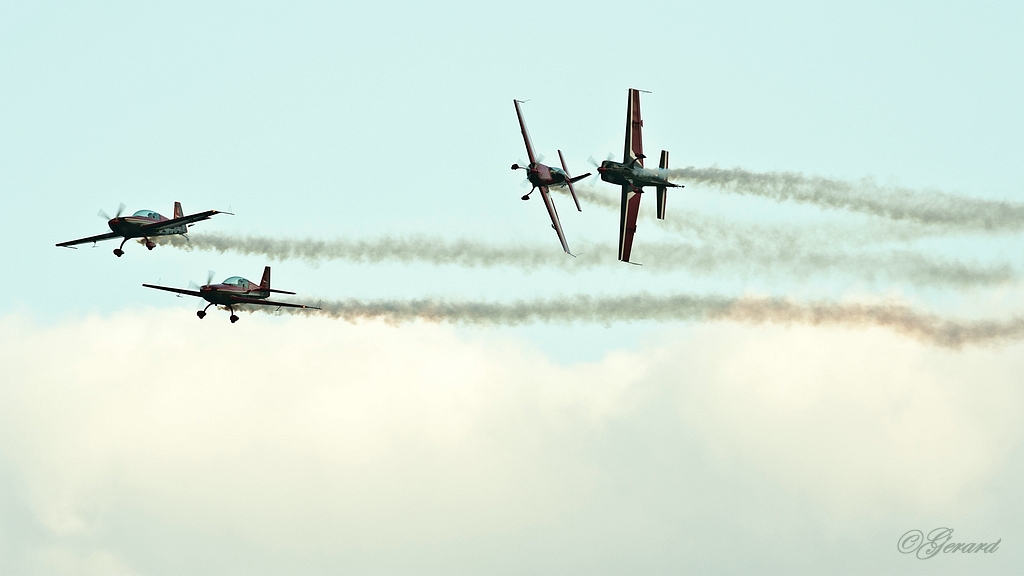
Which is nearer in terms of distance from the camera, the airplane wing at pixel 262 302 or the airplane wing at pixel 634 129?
the airplane wing at pixel 262 302

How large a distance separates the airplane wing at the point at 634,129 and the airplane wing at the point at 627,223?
343cm

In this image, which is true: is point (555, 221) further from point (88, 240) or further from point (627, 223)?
point (88, 240)

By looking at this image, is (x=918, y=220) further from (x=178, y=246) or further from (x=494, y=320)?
(x=178, y=246)

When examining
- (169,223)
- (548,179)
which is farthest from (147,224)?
(548,179)

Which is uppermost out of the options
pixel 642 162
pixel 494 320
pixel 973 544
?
pixel 642 162

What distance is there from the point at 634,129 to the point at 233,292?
1089 inches

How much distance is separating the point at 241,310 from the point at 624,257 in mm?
25510

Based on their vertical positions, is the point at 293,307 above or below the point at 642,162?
below

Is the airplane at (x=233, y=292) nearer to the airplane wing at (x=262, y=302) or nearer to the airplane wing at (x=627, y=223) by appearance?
the airplane wing at (x=262, y=302)

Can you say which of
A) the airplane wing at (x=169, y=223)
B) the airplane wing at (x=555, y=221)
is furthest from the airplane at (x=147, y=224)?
the airplane wing at (x=555, y=221)

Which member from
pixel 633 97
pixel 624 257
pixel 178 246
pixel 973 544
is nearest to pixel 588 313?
pixel 624 257

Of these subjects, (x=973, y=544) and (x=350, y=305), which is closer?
(x=350, y=305)

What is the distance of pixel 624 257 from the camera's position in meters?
151

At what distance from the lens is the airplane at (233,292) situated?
143 m
